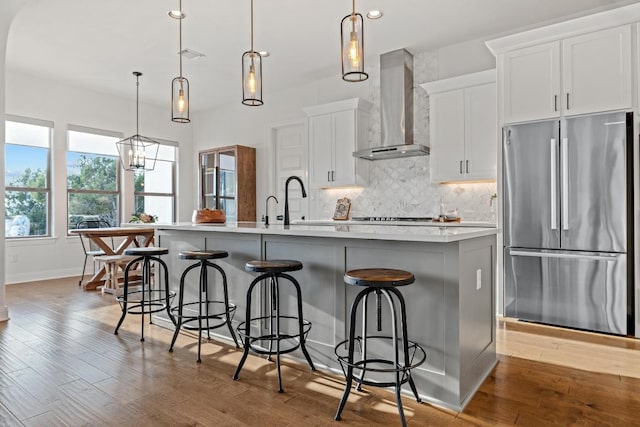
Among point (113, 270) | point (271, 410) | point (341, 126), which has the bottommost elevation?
point (271, 410)

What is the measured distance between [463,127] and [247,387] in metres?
3.64

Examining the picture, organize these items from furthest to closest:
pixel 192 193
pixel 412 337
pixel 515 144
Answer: pixel 192 193 < pixel 515 144 < pixel 412 337

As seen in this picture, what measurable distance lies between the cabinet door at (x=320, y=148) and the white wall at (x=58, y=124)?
2.96 metres

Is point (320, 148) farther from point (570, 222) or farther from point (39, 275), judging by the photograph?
point (39, 275)

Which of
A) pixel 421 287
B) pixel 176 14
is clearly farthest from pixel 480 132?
Answer: pixel 176 14

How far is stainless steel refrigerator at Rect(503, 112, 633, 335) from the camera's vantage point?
3.36 m

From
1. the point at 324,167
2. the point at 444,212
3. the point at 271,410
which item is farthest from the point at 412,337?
the point at 324,167

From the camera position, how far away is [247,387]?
7.74ft

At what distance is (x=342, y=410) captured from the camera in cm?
204

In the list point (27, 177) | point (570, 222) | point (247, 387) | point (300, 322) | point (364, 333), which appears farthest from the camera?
point (27, 177)

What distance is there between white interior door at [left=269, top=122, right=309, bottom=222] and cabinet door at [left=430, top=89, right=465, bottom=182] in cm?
223

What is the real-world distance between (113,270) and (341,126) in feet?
11.8

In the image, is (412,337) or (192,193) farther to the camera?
(192,193)

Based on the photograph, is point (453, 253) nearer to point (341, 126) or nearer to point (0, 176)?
point (341, 126)
